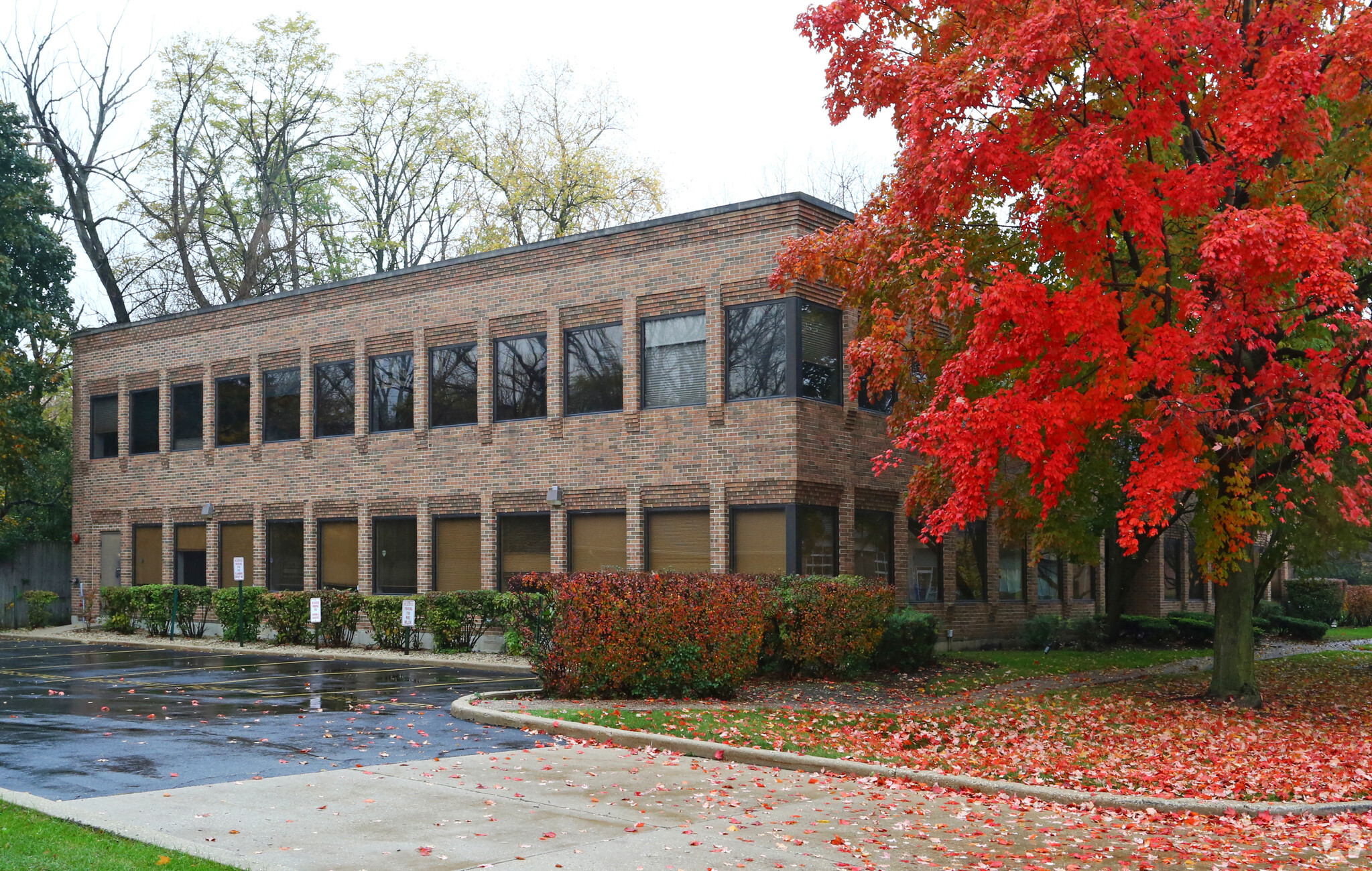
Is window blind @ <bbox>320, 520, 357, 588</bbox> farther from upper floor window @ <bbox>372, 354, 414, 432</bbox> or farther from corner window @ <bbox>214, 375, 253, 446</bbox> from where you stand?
corner window @ <bbox>214, 375, 253, 446</bbox>

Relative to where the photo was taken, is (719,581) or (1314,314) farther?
(719,581)

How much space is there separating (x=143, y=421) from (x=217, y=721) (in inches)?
916

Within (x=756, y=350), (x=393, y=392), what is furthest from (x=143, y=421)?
(x=756, y=350)

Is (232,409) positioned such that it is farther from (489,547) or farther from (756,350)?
(756,350)

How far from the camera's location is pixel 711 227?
79.8ft

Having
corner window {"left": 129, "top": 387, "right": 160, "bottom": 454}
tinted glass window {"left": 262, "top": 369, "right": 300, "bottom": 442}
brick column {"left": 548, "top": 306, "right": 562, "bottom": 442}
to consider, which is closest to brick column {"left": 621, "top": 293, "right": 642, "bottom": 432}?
brick column {"left": 548, "top": 306, "right": 562, "bottom": 442}

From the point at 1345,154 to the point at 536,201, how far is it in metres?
35.3

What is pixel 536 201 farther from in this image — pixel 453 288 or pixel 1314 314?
pixel 1314 314

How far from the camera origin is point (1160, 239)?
14844 mm

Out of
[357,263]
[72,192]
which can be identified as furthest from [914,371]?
[72,192]

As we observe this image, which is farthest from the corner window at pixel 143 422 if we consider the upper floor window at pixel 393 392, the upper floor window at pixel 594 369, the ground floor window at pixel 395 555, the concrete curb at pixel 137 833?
the concrete curb at pixel 137 833

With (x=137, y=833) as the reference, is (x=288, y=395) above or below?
above

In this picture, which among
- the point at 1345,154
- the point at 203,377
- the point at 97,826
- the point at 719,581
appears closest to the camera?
the point at 97,826

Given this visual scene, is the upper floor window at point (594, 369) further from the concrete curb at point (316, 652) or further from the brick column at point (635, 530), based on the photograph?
the concrete curb at point (316, 652)
